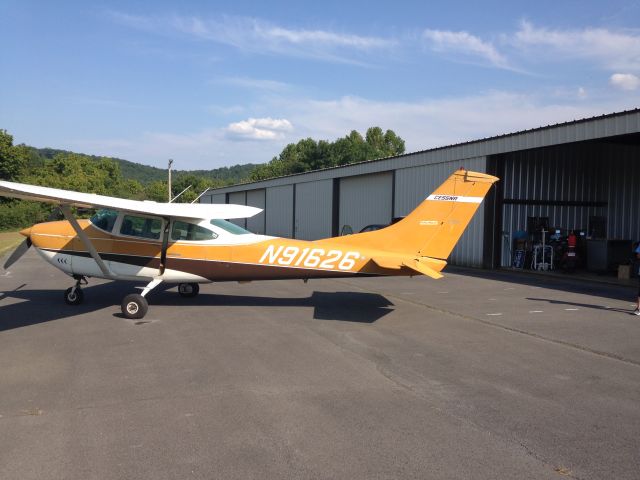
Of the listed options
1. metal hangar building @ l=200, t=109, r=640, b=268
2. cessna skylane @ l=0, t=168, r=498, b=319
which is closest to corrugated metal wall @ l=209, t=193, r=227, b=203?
metal hangar building @ l=200, t=109, r=640, b=268

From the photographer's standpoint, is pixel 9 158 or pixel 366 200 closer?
pixel 366 200

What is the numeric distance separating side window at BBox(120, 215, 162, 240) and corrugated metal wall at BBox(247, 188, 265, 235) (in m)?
32.8

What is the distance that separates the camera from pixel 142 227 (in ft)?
33.4

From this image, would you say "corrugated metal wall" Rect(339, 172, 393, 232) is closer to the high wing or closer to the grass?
the high wing

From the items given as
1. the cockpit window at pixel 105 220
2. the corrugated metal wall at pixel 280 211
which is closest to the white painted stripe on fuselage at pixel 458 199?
the cockpit window at pixel 105 220

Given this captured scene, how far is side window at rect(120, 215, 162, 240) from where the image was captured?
10.1 meters

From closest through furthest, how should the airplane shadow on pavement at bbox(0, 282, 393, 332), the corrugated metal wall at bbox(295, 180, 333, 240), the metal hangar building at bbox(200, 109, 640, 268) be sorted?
the airplane shadow on pavement at bbox(0, 282, 393, 332)
the metal hangar building at bbox(200, 109, 640, 268)
the corrugated metal wall at bbox(295, 180, 333, 240)

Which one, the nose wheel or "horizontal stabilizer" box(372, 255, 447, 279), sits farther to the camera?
the nose wheel

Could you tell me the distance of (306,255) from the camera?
32.0 ft

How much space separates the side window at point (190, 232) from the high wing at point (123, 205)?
386mm

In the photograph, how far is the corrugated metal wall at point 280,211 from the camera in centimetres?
3731

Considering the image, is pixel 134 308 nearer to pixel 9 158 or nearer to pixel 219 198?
pixel 219 198

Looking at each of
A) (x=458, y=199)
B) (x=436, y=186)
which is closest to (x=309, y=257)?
(x=458, y=199)

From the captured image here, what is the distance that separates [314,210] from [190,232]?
23639 millimetres
